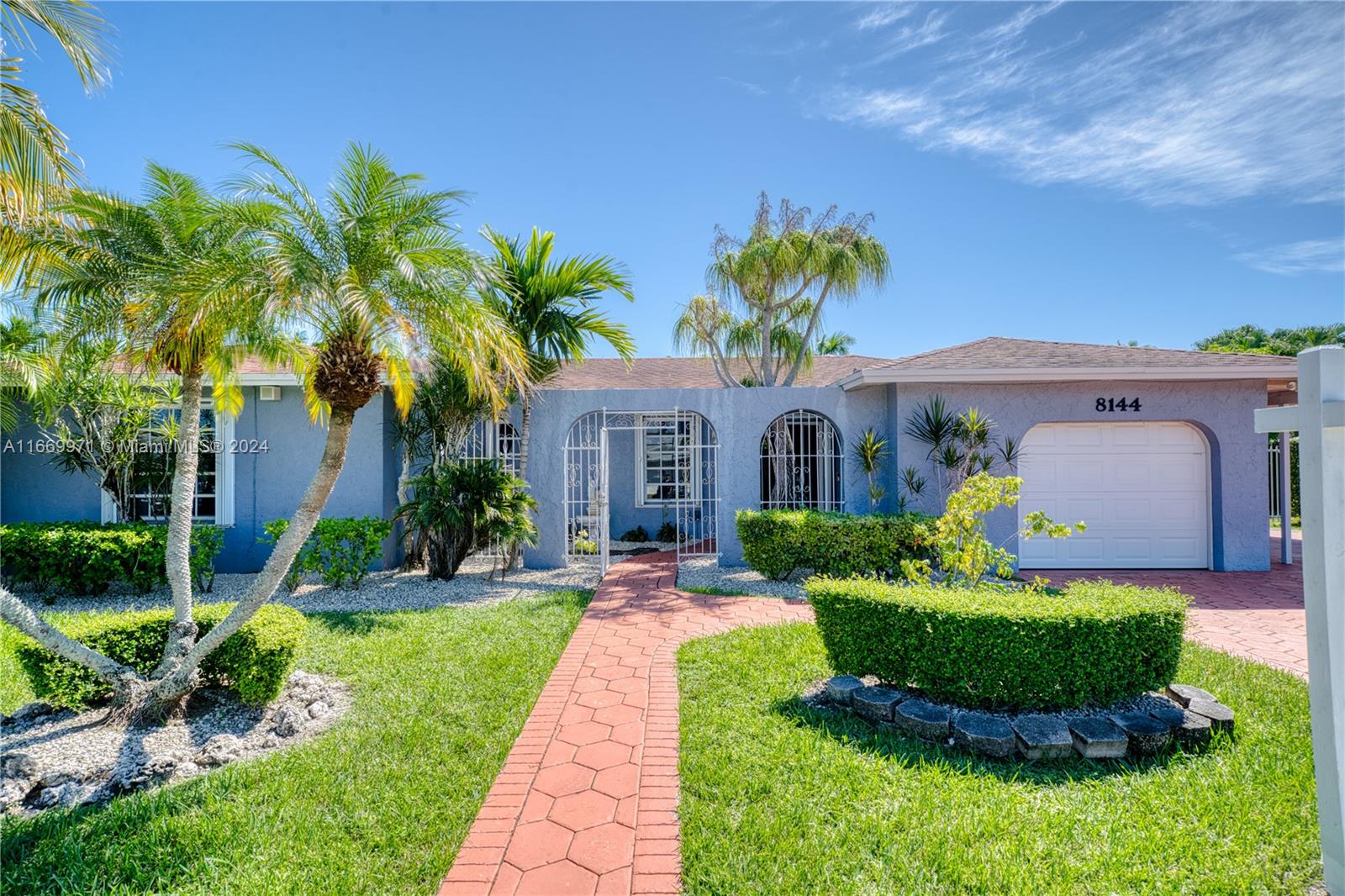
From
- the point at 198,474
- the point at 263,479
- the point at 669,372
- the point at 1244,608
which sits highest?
the point at 669,372

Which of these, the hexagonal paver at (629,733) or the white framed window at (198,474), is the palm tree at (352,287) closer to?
the hexagonal paver at (629,733)

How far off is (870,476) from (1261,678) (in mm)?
5686

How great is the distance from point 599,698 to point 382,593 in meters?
5.37

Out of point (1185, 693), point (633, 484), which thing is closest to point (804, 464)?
point (633, 484)

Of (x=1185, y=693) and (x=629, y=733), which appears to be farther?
(x=1185, y=693)

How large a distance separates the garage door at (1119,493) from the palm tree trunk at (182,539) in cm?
1150

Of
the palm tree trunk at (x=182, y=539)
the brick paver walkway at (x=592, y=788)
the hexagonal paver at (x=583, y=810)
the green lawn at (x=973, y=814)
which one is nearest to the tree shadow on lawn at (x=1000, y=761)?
the green lawn at (x=973, y=814)

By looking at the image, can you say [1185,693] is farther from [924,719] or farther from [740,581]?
[740,581]

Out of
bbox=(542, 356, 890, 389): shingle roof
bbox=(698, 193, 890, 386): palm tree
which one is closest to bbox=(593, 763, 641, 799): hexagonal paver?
bbox=(698, 193, 890, 386): palm tree

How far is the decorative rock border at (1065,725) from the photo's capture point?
3791 mm

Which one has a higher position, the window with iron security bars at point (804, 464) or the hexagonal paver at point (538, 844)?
the window with iron security bars at point (804, 464)

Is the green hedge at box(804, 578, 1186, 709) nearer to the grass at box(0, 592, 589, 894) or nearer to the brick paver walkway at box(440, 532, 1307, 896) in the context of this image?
the brick paver walkway at box(440, 532, 1307, 896)

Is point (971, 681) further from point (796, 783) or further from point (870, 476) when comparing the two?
point (870, 476)

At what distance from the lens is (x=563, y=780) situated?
3.57 metres
